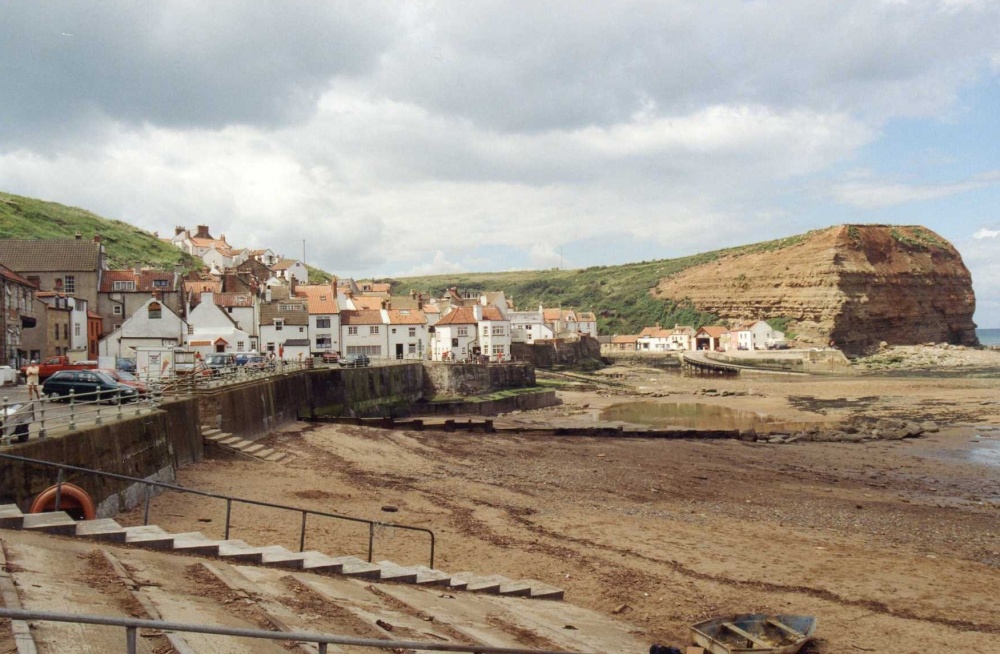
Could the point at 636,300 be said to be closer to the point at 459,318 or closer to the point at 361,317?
the point at 459,318

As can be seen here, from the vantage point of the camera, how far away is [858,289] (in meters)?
122

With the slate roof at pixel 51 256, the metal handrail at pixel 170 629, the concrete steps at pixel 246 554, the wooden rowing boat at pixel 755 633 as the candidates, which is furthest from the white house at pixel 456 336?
the metal handrail at pixel 170 629

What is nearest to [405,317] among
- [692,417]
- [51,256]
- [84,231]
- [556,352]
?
[51,256]

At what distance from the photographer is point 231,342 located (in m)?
55.0

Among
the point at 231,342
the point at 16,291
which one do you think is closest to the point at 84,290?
the point at 231,342

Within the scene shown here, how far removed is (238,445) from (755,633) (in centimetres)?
1948

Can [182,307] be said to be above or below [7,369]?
above

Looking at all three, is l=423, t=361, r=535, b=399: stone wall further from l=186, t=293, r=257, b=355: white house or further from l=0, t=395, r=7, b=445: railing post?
l=0, t=395, r=7, b=445: railing post

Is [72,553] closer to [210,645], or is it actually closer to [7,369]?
[210,645]

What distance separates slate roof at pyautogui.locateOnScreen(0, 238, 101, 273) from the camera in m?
52.8

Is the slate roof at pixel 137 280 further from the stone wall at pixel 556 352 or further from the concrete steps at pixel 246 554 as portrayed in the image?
the concrete steps at pixel 246 554

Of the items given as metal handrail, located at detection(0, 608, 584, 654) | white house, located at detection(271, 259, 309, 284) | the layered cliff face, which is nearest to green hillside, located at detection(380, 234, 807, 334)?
the layered cliff face

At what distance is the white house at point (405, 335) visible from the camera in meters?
67.0

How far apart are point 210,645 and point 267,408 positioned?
94.6ft
